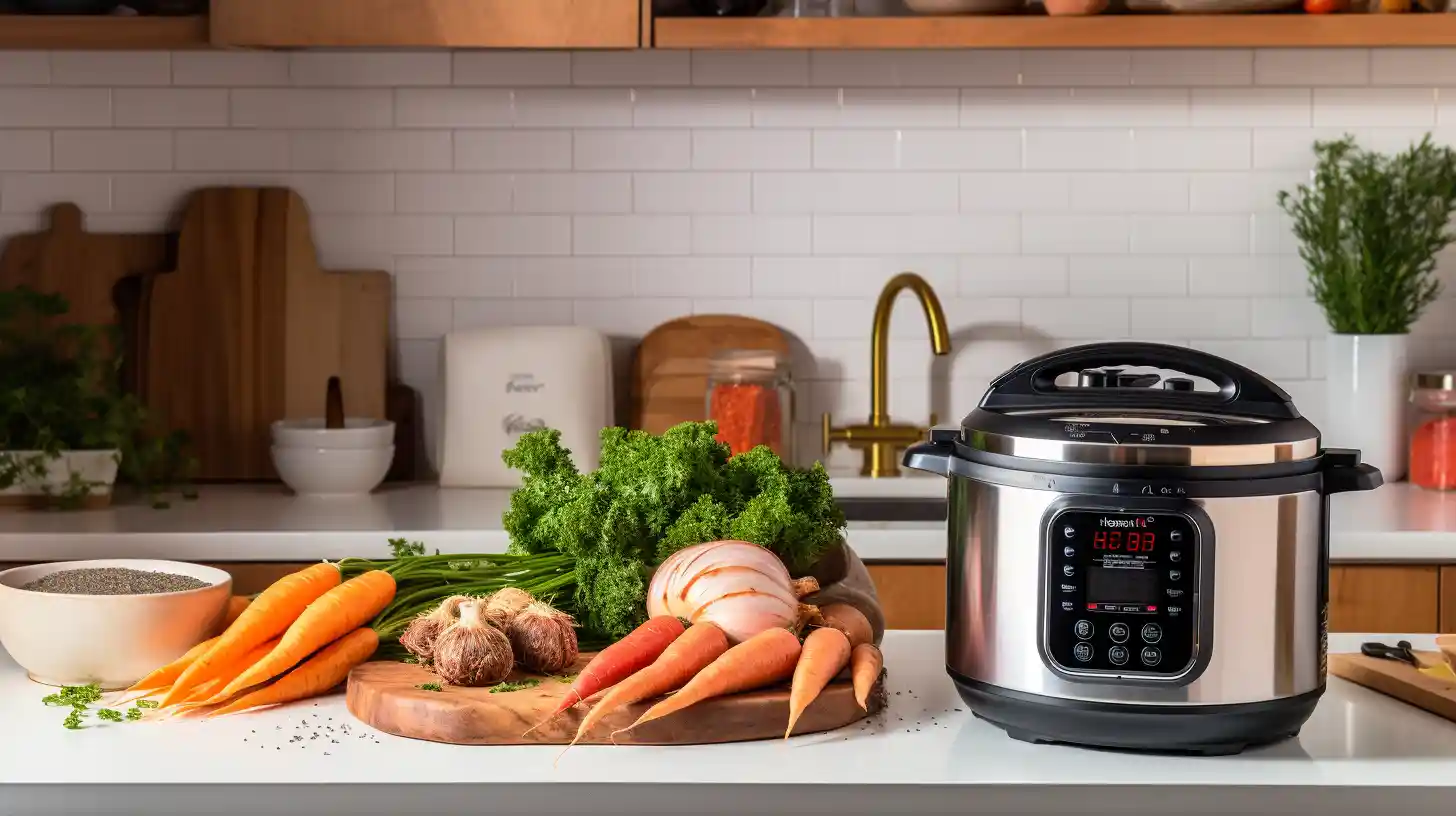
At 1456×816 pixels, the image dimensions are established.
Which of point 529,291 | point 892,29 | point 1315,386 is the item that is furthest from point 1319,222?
point 529,291

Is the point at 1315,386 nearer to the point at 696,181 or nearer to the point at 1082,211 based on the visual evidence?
the point at 1082,211

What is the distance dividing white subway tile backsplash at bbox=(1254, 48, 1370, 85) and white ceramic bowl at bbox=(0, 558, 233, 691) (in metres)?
2.73

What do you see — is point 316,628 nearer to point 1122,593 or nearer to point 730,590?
point 730,590

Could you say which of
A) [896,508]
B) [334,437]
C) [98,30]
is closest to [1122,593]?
[896,508]

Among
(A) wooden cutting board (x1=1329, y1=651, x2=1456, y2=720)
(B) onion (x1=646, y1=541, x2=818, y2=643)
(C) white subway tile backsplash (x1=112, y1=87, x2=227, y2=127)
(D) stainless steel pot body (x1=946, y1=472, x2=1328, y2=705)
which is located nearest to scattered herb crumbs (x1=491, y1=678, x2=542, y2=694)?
(B) onion (x1=646, y1=541, x2=818, y2=643)

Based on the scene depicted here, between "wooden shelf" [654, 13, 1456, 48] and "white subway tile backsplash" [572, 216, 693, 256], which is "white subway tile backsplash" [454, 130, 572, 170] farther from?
"wooden shelf" [654, 13, 1456, 48]

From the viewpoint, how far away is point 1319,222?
11.0ft

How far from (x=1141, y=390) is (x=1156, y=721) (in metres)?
0.29

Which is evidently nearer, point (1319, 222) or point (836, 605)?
point (836, 605)

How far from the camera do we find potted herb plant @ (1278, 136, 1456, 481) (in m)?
3.25

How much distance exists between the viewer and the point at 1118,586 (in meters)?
1.24

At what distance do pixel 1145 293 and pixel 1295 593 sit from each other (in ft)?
7.63

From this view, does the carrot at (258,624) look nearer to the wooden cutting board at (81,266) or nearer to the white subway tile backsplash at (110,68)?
the wooden cutting board at (81,266)

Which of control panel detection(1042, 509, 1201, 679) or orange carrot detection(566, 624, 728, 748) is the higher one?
control panel detection(1042, 509, 1201, 679)
